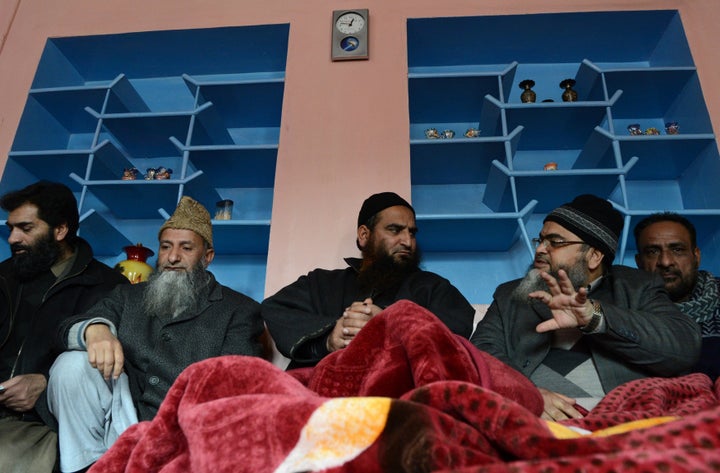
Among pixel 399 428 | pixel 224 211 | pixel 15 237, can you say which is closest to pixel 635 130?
pixel 224 211

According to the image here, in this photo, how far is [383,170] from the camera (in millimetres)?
2441

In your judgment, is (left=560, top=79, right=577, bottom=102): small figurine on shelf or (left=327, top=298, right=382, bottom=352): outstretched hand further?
(left=560, top=79, right=577, bottom=102): small figurine on shelf

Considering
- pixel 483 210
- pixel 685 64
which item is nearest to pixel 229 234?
pixel 483 210

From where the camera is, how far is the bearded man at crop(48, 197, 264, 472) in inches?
54.7

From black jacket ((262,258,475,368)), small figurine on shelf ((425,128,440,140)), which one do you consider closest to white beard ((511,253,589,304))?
black jacket ((262,258,475,368))

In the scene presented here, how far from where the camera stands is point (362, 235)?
2.18 metres

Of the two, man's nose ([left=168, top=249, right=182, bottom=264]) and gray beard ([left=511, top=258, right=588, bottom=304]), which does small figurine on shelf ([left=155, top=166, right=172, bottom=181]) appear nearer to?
man's nose ([left=168, top=249, right=182, bottom=264])

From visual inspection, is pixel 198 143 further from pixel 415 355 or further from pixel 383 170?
pixel 415 355

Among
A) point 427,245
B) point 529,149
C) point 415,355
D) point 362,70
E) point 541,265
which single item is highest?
point 362,70

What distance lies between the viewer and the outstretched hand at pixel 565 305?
1.38m

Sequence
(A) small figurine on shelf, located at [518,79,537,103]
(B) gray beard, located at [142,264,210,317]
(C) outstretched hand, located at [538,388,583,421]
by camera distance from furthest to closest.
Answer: (A) small figurine on shelf, located at [518,79,537,103]
(B) gray beard, located at [142,264,210,317]
(C) outstretched hand, located at [538,388,583,421]

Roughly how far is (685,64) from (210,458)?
3.00 meters

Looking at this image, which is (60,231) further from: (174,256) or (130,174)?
(130,174)

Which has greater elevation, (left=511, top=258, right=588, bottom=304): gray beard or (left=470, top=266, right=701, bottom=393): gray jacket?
(left=511, top=258, right=588, bottom=304): gray beard
